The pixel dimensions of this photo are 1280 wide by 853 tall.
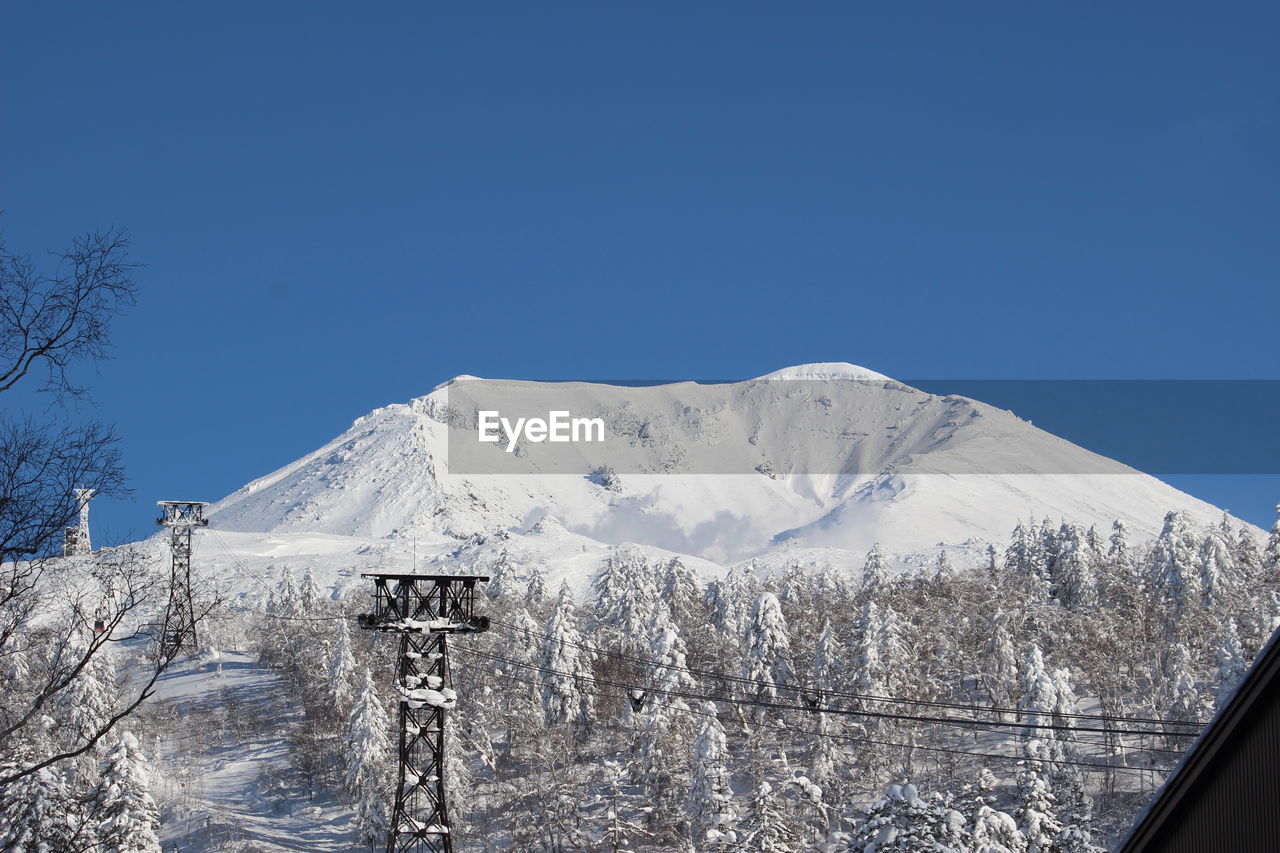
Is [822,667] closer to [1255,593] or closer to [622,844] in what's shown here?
[622,844]

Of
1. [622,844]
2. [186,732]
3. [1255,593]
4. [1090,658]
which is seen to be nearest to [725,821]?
[622,844]

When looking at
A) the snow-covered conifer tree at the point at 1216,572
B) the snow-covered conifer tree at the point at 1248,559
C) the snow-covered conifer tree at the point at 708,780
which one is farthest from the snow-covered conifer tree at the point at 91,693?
the snow-covered conifer tree at the point at 1248,559

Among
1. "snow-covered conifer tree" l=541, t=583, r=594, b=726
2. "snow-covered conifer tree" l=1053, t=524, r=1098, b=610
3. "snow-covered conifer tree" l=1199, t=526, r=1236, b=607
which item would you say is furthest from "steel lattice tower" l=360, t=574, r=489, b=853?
"snow-covered conifer tree" l=1053, t=524, r=1098, b=610

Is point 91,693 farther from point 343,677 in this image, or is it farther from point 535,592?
point 535,592

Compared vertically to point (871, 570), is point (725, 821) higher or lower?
lower

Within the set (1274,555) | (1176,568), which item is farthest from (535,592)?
(1274,555)

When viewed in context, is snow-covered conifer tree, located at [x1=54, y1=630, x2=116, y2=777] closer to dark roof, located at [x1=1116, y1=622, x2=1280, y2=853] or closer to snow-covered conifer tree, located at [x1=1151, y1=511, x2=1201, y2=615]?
dark roof, located at [x1=1116, y1=622, x2=1280, y2=853]
